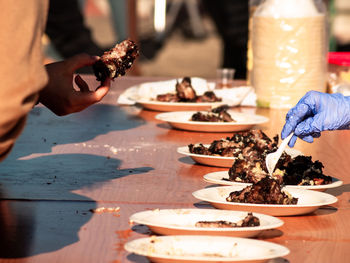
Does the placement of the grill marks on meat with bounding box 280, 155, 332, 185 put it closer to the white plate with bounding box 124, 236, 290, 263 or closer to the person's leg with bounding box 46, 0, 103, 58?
the white plate with bounding box 124, 236, 290, 263

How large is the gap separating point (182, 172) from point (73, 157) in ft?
1.41

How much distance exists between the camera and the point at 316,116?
246 cm

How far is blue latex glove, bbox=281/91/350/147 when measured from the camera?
8.05ft

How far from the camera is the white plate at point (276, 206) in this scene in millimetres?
1956

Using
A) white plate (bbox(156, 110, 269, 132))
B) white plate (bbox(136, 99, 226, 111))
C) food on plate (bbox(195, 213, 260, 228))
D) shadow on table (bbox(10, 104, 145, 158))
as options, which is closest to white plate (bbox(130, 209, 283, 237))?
food on plate (bbox(195, 213, 260, 228))

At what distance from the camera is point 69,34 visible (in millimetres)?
8266

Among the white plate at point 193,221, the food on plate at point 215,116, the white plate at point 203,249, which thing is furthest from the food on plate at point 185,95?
the white plate at point 203,249

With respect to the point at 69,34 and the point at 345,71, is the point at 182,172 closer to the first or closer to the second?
the point at 345,71

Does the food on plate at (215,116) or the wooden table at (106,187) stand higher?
the food on plate at (215,116)

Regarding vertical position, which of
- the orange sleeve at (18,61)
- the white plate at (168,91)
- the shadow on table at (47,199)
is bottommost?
the shadow on table at (47,199)

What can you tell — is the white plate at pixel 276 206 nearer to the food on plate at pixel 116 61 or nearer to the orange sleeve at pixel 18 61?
the food on plate at pixel 116 61

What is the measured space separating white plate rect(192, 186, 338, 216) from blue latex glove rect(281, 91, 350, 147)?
39cm

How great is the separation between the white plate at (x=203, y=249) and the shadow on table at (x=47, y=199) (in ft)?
0.88

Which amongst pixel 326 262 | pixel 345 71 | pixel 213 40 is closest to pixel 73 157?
pixel 326 262
